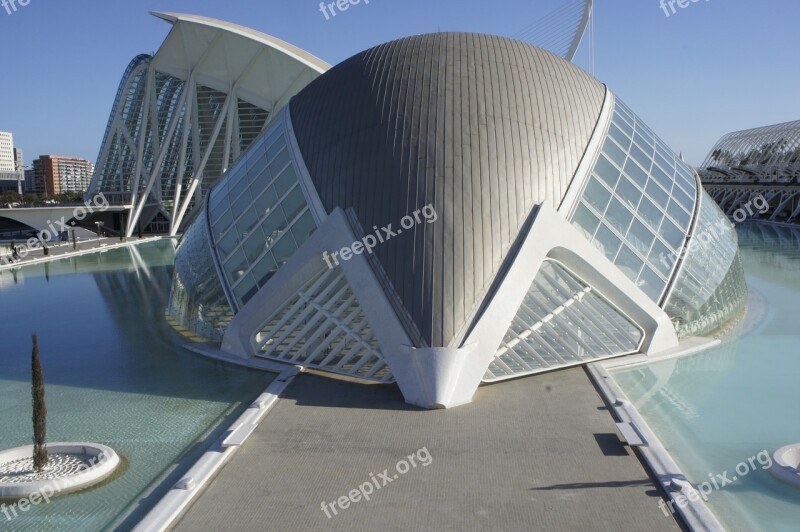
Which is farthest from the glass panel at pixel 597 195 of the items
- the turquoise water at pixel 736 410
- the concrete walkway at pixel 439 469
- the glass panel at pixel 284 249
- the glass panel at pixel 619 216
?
the glass panel at pixel 284 249

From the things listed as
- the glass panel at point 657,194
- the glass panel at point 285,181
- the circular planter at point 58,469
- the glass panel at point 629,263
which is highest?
the glass panel at point 285,181

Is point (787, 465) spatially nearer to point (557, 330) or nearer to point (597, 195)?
point (557, 330)

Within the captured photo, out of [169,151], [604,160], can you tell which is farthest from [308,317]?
[169,151]

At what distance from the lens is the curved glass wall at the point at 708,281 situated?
58.1 ft

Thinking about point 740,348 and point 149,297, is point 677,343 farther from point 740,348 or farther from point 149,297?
point 149,297

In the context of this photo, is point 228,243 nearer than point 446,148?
No

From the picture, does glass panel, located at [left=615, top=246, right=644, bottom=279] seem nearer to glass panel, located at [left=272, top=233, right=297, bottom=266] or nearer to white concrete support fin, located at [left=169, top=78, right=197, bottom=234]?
glass panel, located at [left=272, top=233, right=297, bottom=266]

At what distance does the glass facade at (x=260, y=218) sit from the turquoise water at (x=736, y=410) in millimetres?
7680

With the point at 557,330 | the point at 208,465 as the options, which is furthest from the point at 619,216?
the point at 208,465

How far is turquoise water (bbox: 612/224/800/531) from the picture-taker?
9289 millimetres

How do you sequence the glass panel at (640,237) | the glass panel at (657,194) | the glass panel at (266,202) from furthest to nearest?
the glass panel at (657,194)
the glass panel at (266,202)
the glass panel at (640,237)

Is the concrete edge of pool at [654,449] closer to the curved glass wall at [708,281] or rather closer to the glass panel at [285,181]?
the curved glass wall at [708,281]

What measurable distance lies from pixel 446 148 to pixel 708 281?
8.42 meters

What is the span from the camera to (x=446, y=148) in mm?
15188
